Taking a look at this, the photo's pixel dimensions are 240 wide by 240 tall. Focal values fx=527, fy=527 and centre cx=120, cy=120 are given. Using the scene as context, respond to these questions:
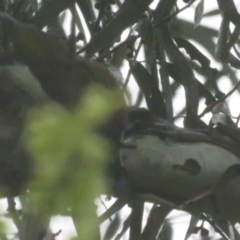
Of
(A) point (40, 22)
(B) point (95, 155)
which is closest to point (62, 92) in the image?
(A) point (40, 22)

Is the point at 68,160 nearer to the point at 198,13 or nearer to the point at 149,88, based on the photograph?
the point at 149,88

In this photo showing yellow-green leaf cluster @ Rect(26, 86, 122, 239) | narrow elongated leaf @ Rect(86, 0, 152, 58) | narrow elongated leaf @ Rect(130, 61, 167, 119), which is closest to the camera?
yellow-green leaf cluster @ Rect(26, 86, 122, 239)

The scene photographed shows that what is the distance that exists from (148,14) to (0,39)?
11.3 inches

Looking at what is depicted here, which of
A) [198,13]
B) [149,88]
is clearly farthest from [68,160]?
[198,13]

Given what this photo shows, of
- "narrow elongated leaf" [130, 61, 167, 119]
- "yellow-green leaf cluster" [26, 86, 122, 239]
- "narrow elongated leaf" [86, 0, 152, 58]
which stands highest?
"yellow-green leaf cluster" [26, 86, 122, 239]

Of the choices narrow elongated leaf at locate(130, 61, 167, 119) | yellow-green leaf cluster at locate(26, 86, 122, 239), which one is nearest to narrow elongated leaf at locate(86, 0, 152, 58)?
Result: narrow elongated leaf at locate(130, 61, 167, 119)

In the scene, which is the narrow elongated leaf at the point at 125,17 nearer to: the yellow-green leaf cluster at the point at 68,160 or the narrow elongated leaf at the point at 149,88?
the narrow elongated leaf at the point at 149,88

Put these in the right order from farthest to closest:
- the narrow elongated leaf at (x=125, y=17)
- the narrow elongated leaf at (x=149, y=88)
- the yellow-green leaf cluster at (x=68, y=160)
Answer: the narrow elongated leaf at (x=149, y=88), the narrow elongated leaf at (x=125, y=17), the yellow-green leaf cluster at (x=68, y=160)

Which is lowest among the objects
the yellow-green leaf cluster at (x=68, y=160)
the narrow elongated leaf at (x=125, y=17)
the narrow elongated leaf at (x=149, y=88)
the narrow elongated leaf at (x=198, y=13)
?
the narrow elongated leaf at (x=149, y=88)

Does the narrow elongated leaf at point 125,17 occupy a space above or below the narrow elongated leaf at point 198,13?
above

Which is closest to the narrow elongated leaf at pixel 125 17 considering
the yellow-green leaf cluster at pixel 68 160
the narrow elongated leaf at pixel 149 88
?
Result: the narrow elongated leaf at pixel 149 88

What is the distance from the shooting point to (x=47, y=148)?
249mm

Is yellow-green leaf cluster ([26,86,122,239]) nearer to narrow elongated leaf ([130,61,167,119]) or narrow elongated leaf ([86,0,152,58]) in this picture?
narrow elongated leaf ([86,0,152,58])

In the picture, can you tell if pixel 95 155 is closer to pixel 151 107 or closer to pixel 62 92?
pixel 62 92
